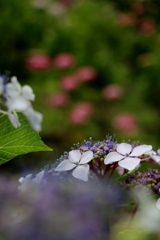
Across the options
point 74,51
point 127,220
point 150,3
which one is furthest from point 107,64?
point 127,220

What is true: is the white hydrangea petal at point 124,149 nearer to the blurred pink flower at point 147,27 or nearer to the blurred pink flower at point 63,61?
the blurred pink flower at point 63,61

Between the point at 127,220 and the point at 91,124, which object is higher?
the point at 91,124

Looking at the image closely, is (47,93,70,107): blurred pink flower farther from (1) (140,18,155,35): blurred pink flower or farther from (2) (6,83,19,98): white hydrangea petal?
(2) (6,83,19,98): white hydrangea petal

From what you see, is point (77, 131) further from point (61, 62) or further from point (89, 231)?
point (89, 231)

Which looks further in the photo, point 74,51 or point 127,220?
point 74,51

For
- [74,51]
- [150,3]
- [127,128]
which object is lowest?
[127,128]

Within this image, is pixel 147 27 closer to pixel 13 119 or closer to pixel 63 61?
pixel 63 61
